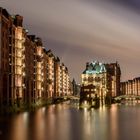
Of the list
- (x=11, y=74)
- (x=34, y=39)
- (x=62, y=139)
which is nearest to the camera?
(x=62, y=139)

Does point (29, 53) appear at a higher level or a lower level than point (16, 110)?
higher

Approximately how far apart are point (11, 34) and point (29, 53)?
40877 millimetres

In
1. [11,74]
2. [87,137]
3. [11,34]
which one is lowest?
[87,137]

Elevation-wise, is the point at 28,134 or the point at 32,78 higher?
the point at 32,78

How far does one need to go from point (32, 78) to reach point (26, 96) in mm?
20790

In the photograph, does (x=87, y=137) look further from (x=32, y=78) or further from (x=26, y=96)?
(x=32, y=78)

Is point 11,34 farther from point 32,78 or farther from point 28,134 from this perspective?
point 28,134

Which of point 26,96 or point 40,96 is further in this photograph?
point 40,96

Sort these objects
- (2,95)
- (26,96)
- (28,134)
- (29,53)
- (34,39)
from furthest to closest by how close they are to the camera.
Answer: (34,39) < (29,53) < (26,96) < (2,95) < (28,134)

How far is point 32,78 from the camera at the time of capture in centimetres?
18288

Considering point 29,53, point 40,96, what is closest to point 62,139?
point 29,53

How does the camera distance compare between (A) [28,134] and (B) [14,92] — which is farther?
(B) [14,92]

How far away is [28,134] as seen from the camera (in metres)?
66.1

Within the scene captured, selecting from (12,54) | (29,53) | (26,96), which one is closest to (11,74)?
(12,54)
